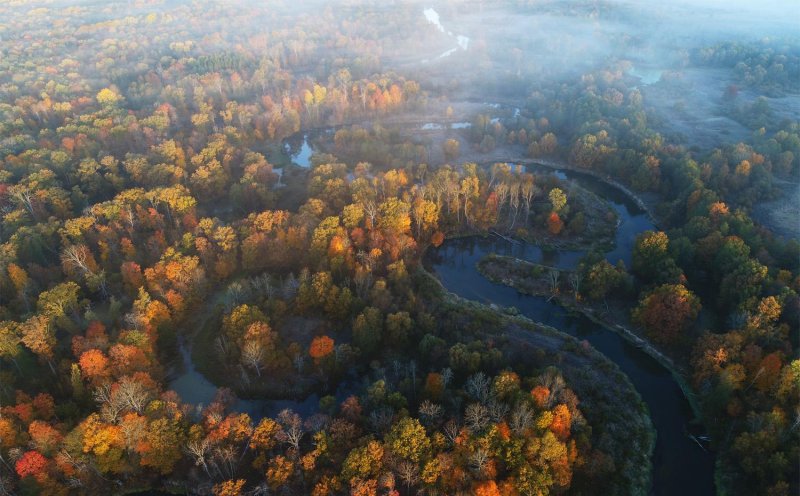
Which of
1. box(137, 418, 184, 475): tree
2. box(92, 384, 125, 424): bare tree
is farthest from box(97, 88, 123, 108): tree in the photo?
box(137, 418, 184, 475): tree

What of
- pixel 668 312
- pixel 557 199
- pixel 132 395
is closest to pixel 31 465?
pixel 132 395

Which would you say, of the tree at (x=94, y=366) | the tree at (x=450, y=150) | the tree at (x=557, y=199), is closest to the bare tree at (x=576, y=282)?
the tree at (x=557, y=199)

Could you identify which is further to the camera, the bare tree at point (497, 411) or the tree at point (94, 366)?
the tree at point (94, 366)

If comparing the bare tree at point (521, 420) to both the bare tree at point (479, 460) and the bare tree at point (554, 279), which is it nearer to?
the bare tree at point (479, 460)

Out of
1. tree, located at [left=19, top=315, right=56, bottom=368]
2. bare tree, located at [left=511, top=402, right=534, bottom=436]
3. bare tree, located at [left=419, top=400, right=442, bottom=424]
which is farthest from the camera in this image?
tree, located at [left=19, top=315, right=56, bottom=368]

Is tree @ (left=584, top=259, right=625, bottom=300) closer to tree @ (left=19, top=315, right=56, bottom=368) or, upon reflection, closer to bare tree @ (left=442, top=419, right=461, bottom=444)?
bare tree @ (left=442, top=419, right=461, bottom=444)

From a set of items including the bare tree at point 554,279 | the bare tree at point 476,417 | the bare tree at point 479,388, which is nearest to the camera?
the bare tree at point 476,417
